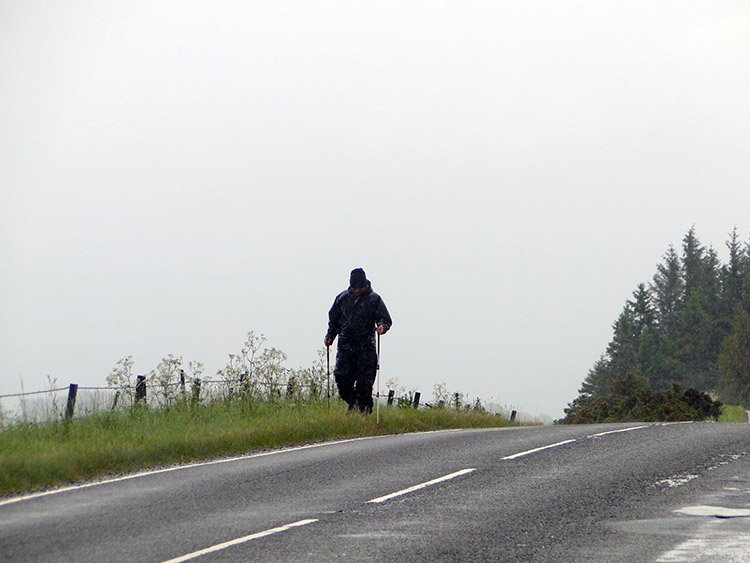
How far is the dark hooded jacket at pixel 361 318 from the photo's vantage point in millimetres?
16250

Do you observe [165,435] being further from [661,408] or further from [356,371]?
[661,408]

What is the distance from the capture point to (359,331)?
1623 centimetres

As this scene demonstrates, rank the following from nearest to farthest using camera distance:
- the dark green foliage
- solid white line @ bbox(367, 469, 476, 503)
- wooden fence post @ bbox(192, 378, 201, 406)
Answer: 1. solid white line @ bbox(367, 469, 476, 503)
2. wooden fence post @ bbox(192, 378, 201, 406)
3. the dark green foliage

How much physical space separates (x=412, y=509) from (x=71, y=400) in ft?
29.8

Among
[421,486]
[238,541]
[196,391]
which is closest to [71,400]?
[196,391]

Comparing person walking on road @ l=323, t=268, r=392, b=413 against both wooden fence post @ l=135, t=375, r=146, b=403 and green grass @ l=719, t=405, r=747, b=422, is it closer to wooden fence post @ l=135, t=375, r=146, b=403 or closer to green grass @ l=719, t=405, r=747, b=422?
wooden fence post @ l=135, t=375, r=146, b=403

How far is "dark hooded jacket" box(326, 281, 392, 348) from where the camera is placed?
1625 cm

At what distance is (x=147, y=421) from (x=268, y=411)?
8.91 ft

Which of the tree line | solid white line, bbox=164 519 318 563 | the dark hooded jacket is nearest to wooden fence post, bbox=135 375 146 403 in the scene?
the dark hooded jacket

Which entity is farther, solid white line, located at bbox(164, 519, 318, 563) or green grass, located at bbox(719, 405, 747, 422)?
green grass, located at bbox(719, 405, 747, 422)

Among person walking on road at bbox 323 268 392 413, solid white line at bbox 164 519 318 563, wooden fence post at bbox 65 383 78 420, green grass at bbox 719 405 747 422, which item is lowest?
solid white line at bbox 164 519 318 563

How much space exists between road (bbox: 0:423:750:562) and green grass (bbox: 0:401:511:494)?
77cm

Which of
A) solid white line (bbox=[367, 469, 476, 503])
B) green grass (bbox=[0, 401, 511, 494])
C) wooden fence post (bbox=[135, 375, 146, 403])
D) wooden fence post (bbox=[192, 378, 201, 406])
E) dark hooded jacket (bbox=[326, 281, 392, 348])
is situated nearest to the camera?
solid white line (bbox=[367, 469, 476, 503])

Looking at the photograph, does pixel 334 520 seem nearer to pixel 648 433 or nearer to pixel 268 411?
pixel 648 433
